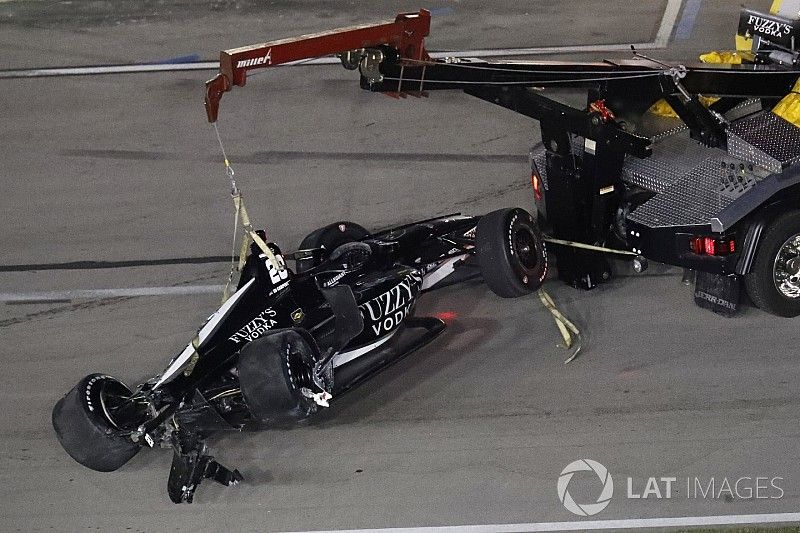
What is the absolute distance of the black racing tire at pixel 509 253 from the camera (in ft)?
25.8

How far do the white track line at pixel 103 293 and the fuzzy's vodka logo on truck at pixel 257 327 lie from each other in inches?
75.3

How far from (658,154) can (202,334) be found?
3.49 metres

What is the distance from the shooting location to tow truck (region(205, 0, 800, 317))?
7.74 metres

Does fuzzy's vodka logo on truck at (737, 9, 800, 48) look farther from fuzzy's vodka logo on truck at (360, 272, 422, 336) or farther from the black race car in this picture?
fuzzy's vodka logo on truck at (360, 272, 422, 336)

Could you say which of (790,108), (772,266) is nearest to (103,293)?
(772,266)

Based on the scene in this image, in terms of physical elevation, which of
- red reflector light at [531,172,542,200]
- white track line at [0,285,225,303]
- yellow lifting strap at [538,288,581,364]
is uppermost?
red reflector light at [531,172,542,200]

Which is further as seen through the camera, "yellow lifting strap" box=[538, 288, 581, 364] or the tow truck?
"yellow lifting strap" box=[538, 288, 581, 364]

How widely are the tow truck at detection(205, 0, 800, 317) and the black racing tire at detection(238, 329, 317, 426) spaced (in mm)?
1878

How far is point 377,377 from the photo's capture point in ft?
26.5

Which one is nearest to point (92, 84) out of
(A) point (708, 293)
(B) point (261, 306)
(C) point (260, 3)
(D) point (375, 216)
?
(C) point (260, 3)

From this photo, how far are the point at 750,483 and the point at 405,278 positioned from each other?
252cm

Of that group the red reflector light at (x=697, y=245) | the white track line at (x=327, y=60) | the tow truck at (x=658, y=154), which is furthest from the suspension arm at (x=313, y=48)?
the white track line at (x=327, y=60)

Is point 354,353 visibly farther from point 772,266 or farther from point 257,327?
point 772,266

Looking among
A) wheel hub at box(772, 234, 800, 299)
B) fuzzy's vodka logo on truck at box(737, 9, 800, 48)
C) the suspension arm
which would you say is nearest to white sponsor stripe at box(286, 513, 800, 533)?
wheel hub at box(772, 234, 800, 299)
